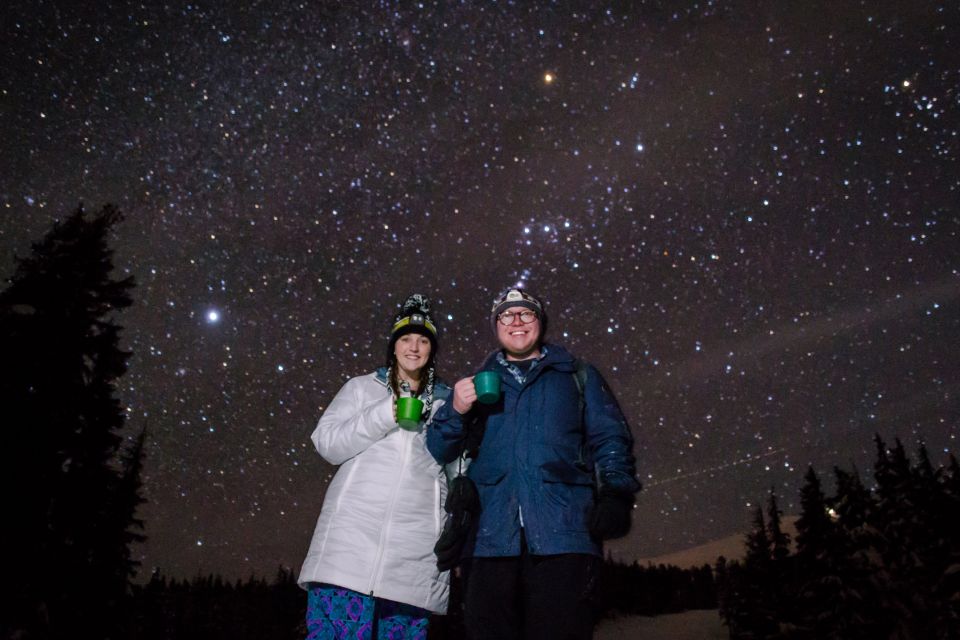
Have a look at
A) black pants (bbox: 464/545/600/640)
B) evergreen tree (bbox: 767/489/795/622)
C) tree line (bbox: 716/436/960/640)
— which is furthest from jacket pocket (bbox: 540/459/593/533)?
evergreen tree (bbox: 767/489/795/622)

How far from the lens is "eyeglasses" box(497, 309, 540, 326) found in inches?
145

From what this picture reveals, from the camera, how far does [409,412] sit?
331 centimetres

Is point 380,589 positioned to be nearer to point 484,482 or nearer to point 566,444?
point 484,482

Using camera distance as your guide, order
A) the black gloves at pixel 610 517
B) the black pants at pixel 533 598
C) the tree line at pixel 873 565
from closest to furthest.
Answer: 1. the black pants at pixel 533 598
2. the black gloves at pixel 610 517
3. the tree line at pixel 873 565

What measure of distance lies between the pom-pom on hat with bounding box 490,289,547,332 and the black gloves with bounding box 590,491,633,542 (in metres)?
1.13

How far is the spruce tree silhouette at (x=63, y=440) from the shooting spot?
10.5 m

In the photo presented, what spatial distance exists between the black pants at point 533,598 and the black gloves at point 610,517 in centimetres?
13

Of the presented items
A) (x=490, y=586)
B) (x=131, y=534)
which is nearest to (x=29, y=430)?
(x=131, y=534)

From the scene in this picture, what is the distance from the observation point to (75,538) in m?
11.8

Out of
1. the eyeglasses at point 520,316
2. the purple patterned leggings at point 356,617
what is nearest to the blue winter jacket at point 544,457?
the eyeglasses at point 520,316

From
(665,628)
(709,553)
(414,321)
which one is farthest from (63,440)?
(709,553)

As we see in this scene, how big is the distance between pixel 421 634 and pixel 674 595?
70.2 m

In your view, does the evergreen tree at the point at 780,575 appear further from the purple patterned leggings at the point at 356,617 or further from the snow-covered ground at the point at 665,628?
the purple patterned leggings at the point at 356,617

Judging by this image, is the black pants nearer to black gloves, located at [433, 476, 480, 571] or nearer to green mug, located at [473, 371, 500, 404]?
black gloves, located at [433, 476, 480, 571]
